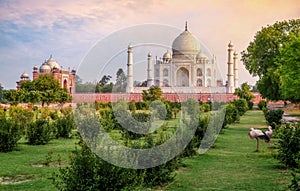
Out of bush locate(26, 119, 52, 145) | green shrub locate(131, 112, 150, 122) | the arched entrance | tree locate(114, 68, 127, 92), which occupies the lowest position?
bush locate(26, 119, 52, 145)

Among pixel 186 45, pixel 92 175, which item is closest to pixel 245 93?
pixel 186 45

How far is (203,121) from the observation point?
1033 centimetres

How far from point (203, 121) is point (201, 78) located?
134 ft

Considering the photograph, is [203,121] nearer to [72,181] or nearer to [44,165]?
[44,165]

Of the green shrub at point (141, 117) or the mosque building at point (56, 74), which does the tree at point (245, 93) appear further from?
the green shrub at point (141, 117)

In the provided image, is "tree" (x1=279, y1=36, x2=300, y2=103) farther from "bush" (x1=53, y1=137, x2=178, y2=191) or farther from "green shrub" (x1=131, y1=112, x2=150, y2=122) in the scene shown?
"bush" (x1=53, y1=137, x2=178, y2=191)

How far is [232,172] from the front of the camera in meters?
Result: 7.13

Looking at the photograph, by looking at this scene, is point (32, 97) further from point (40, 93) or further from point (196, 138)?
point (196, 138)

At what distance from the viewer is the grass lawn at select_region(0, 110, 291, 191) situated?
6.02m

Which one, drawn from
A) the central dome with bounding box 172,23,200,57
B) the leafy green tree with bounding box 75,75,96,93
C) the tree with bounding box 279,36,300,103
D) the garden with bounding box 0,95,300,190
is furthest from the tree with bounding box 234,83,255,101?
the leafy green tree with bounding box 75,75,96,93

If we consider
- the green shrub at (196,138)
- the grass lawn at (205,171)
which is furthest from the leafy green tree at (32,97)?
the green shrub at (196,138)

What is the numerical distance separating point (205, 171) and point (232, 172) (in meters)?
0.49

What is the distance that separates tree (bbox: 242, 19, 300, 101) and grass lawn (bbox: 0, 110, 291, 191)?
12.7 meters

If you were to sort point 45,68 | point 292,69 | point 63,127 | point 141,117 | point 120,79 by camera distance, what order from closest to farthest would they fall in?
point 141,117, point 63,127, point 120,79, point 292,69, point 45,68
